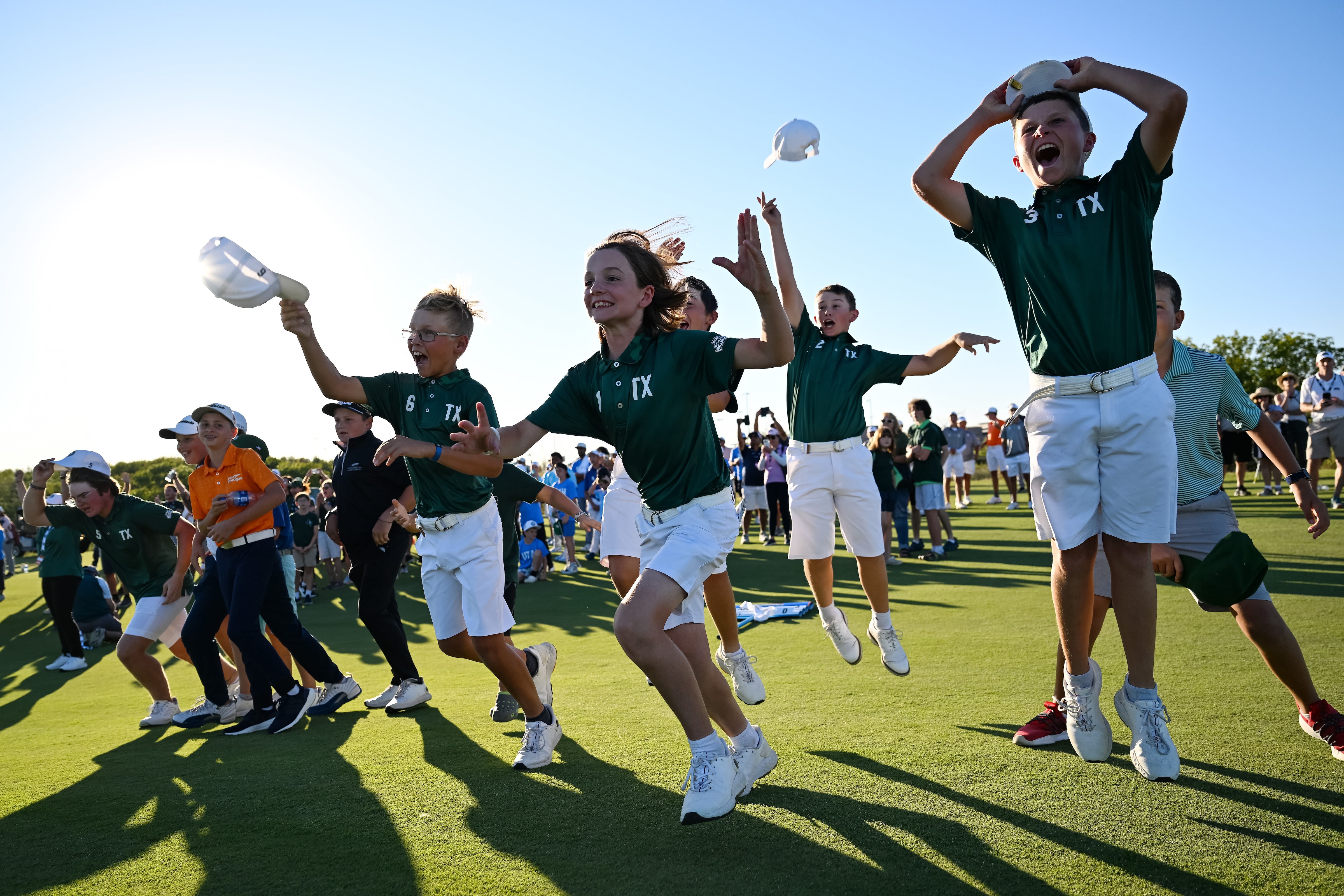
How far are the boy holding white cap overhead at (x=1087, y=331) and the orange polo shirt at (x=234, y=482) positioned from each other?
15.3 feet

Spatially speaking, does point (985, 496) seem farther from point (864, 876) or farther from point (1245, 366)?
Answer: point (1245, 366)

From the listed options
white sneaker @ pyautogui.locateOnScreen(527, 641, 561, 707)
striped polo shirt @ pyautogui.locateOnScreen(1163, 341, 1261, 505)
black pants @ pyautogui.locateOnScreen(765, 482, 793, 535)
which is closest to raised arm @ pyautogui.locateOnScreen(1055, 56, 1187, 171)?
striped polo shirt @ pyautogui.locateOnScreen(1163, 341, 1261, 505)

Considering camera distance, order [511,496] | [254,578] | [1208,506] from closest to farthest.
→ [1208,506]
[254,578]
[511,496]

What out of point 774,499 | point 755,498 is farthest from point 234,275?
point 755,498

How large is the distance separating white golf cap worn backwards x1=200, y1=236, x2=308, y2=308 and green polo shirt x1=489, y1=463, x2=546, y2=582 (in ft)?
10.5

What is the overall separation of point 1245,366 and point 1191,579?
5158 cm

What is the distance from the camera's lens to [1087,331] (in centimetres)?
310

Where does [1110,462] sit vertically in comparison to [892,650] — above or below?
above

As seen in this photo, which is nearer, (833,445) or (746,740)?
(746,740)

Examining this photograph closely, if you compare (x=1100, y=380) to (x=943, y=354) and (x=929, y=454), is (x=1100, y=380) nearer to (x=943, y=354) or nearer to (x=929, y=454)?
(x=943, y=354)

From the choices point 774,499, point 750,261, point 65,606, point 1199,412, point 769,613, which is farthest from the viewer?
point 774,499

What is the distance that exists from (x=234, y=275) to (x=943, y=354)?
3.70 m

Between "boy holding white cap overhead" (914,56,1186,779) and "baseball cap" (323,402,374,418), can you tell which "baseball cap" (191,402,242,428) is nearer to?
"baseball cap" (323,402,374,418)

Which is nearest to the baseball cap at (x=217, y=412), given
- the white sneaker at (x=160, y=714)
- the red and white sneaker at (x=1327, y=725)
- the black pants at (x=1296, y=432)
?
the white sneaker at (x=160, y=714)
